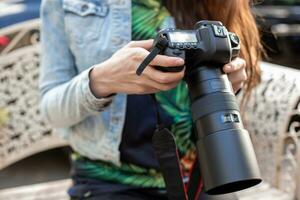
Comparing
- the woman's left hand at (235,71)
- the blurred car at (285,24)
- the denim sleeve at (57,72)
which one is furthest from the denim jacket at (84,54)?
the blurred car at (285,24)

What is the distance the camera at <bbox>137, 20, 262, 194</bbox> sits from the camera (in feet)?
2.83

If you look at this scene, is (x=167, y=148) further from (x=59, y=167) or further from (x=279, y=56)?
(x=279, y=56)

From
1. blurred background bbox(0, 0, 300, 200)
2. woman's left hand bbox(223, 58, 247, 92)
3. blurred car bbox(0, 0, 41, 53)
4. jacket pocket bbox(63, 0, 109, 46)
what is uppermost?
blurred car bbox(0, 0, 41, 53)

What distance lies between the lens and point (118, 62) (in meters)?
1.10

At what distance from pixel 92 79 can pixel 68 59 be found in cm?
21

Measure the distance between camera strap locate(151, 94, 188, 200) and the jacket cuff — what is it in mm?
132

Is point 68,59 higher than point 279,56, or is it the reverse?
point 68,59

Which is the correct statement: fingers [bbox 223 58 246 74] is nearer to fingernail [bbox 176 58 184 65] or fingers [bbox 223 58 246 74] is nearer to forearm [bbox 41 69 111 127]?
fingernail [bbox 176 58 184 65]

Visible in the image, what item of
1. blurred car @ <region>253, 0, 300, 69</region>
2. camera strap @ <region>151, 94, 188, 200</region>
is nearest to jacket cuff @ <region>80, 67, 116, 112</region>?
camera strap @ <region>151, 94, 188, 200</region>

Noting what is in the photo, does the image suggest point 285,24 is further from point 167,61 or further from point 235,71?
point 167,61

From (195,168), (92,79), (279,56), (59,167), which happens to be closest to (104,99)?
(92,79)

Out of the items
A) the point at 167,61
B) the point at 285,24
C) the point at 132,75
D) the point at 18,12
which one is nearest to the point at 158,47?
the point at 167,61

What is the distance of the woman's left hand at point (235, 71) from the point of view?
1029 mm

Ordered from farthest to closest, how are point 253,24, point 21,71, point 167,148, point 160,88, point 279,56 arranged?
point 279,56
point 21,71
point 253,24
point 167,148
point 160,88
